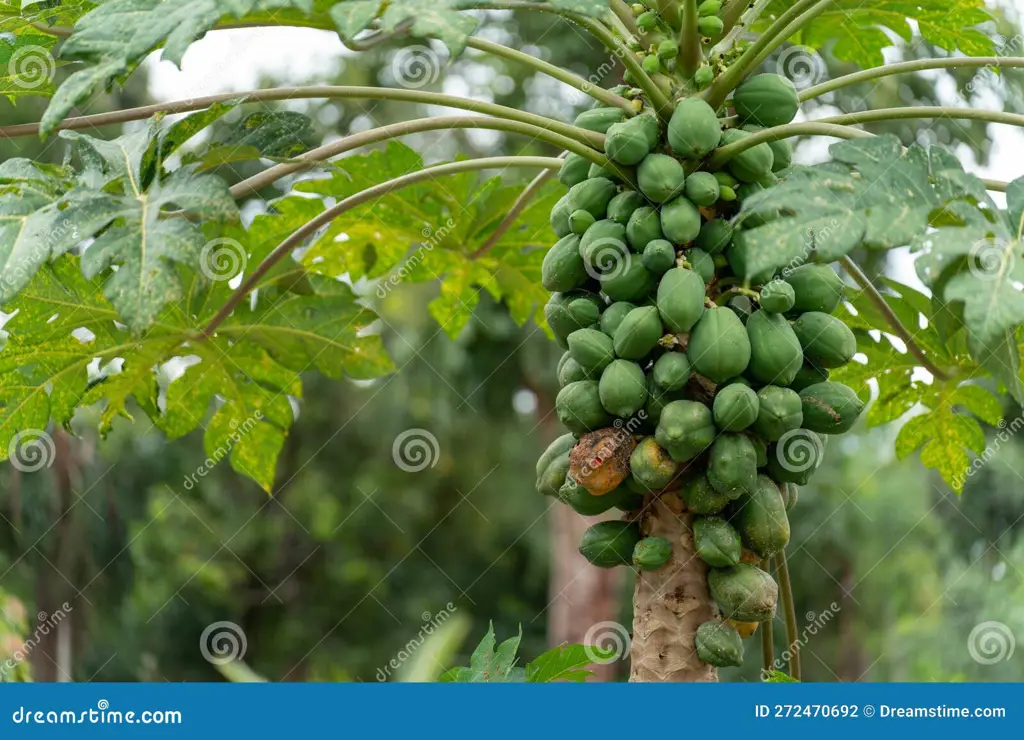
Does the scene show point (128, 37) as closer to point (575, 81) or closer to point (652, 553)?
point (575, 81)

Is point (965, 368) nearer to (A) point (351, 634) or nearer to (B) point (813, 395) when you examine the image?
(B) point (813, 395)

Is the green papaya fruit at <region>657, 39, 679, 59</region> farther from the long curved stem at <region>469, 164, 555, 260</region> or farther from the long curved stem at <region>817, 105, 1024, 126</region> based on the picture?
the long curved stem at <region>469, 164, 555, 260</region>

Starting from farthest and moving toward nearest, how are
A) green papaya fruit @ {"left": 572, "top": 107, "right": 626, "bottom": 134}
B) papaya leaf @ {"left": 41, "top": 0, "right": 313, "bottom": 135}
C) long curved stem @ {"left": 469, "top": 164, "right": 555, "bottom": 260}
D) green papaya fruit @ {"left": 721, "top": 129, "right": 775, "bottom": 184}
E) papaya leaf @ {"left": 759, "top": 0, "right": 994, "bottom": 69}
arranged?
1. long curved stem @ {"left": 469, "top": 164, "right": 555, "bottom": 260}
2. papaya leaf @ {"left": 759, "top": 0, "right": 994, "bottom": 69}
3. green papaya fruit @ {"left": 572, "top": 107, "right": 626, "bottom": 134}
4. green papaya fruit @ {"left": 721, "top": 129, "right": 775, "bottom": 184}
5. papaya leaf @ {"left": 41, "top": 0, "right": 313, "bottom": 135}

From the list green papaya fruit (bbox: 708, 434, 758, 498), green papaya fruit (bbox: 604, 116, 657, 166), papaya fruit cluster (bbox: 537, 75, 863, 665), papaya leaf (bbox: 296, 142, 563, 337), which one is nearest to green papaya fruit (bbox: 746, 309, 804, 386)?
papaya fruit cluster (bbox: 537, 75, 863, 665)

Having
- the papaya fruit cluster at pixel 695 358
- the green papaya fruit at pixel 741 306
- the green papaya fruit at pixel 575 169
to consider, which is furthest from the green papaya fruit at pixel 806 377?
the green papaya fruit at pixel 575 169

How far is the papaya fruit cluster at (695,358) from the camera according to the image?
1588 mm

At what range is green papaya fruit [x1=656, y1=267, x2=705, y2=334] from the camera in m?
1.57

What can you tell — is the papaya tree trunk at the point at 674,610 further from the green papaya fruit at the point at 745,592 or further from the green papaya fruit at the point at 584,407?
the green papaya fruit at the point at 584,407

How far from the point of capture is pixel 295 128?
179 cm

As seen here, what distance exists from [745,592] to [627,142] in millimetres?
706

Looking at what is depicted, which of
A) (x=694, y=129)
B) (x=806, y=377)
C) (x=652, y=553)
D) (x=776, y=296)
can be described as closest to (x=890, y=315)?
(x=806, y=377)

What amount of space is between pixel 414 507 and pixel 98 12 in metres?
12.0

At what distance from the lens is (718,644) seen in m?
1.62

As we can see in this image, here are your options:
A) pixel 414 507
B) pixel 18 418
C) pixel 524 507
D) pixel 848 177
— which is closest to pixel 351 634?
pixel 414 507
